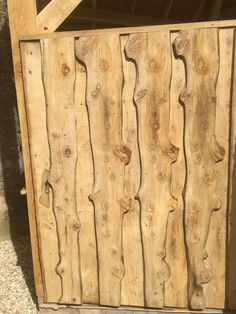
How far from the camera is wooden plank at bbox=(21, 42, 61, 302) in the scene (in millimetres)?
2506

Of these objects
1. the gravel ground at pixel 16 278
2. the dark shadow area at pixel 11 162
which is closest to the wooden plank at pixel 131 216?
the gravel ground at pixel 16 278

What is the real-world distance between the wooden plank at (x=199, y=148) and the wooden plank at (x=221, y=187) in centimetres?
4

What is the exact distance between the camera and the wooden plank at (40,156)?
2506 mm

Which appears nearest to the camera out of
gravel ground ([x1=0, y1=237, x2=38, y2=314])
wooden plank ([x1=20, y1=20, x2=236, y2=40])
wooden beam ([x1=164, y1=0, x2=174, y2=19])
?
wooden plank ([x1=20, y1=20, x2=236, y2=40])

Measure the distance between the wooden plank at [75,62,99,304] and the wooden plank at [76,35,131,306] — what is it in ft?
0.16

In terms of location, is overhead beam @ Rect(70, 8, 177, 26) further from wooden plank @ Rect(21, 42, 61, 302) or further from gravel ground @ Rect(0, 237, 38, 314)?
gravel ground @ Rect(0, 237, 38, 314)

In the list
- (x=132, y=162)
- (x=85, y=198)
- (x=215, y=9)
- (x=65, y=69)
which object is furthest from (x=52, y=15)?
(x=215, y=9)

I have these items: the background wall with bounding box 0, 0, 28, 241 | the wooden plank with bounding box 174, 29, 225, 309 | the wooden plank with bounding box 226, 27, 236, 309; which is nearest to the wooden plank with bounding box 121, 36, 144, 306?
the wooden plank with bounding box 174, 29, 225, 309

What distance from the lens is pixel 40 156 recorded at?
2.68 meters

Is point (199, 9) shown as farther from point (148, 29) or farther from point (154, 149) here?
point (154, 149)

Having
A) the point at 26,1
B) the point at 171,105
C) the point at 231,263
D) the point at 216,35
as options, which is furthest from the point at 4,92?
the point at 231,263

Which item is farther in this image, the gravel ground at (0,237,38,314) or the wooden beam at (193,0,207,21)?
the wooden beam at (193,0,207,21)

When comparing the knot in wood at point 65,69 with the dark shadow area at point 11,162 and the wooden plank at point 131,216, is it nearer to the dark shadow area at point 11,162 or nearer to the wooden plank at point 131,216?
the wooden plank at point 131,216

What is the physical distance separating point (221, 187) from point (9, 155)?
268 cm
